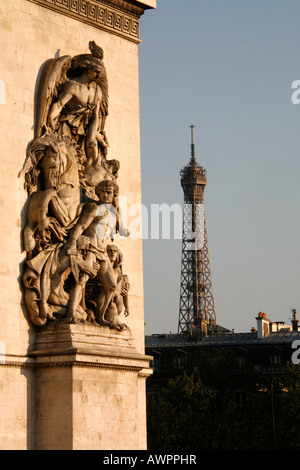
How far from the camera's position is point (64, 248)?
80.5 feet

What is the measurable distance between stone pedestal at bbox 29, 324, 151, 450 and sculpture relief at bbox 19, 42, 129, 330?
1.52 ft

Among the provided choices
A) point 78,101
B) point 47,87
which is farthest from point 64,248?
point 47,87

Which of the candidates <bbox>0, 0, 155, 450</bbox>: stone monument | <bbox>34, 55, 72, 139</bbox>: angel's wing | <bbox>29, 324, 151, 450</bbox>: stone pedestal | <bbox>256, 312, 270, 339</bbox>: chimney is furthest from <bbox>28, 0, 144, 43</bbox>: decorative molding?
<bbox>256, 312, 270, 339</bbox>: chimney

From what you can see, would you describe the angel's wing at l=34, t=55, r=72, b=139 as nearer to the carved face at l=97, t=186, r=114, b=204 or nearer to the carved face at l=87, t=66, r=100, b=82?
the carved face at l=87, t=66, r=100, b=82

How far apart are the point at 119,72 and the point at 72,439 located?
877 cm

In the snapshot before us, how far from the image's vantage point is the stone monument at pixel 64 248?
2375 centimetres

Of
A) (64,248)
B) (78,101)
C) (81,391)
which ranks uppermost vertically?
(78,101)

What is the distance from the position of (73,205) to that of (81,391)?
392 cm

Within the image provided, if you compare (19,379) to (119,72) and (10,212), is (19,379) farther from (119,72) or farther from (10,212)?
(119,72)

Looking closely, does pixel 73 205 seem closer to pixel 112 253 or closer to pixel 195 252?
pixel 112 253

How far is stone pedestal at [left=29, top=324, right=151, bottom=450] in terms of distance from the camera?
23.6 meters

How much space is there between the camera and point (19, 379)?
2377cm

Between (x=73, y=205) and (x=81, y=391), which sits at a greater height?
(x=73, y=205)
